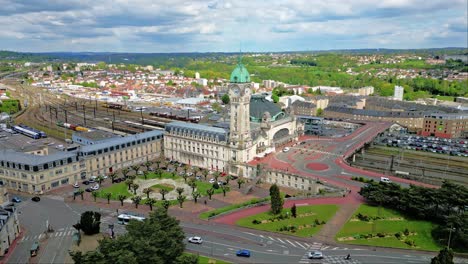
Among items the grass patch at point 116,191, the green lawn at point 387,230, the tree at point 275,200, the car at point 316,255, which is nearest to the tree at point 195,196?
the grass patch at point 116,191

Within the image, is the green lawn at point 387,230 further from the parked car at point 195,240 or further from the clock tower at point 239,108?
the clock tower at point 239,108

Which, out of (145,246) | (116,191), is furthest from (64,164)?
(145,246)

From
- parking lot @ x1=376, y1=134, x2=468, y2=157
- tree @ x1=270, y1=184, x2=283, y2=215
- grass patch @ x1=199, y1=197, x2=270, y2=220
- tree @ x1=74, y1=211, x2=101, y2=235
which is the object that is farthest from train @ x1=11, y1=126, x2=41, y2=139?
parking lot @ x1=376, y1=134, x2=468, y2=157

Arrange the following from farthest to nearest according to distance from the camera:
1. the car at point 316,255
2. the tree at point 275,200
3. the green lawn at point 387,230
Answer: the tree at point 275,200
the green lawn at point 387,230
the car at point 316,255

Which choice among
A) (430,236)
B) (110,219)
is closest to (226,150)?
(110,219)

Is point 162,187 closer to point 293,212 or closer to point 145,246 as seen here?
point 293,212

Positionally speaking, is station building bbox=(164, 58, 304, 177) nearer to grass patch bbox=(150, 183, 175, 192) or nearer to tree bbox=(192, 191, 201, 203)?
grass patch bbox=(150, 183, 175, 192)

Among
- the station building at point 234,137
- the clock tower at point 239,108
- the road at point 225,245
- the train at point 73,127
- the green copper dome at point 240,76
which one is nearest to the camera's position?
the road at point 225,245
